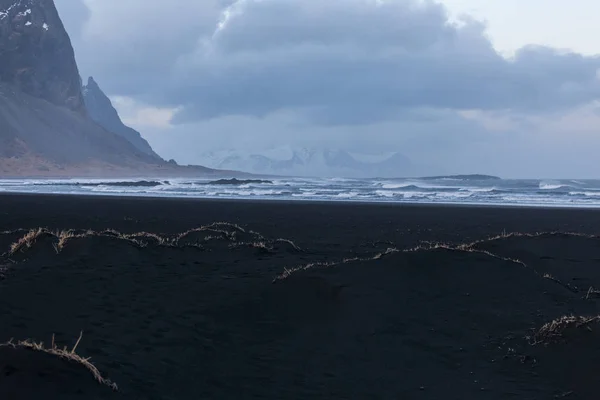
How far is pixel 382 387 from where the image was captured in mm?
8414

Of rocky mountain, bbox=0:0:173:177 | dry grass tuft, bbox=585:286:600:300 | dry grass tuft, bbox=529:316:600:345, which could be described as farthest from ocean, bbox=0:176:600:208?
rocky mountain, bbox=0:0:173:177

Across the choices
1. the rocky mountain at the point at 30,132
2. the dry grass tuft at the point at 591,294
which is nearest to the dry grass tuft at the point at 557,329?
the dry grass tuft at the point at 591,294

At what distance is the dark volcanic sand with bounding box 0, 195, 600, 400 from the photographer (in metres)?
8.29

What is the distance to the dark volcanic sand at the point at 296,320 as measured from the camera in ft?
27.2

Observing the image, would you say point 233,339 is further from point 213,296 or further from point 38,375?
point 38,375

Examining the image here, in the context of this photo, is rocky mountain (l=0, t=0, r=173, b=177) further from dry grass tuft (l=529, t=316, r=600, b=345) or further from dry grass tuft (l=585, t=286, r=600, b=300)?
dry grass tuft (l=529, t=316, r=600, b=345)

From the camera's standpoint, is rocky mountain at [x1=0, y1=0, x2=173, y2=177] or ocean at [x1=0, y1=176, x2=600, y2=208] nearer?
ocean at [x1=0, y1=176, x2=600, y2=208]

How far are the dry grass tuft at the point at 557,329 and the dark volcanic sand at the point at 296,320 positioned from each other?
4 cm

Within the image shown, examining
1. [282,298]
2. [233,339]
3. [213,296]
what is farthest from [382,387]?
[213,296]

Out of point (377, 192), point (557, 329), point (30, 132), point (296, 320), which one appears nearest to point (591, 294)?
point (557, 329)

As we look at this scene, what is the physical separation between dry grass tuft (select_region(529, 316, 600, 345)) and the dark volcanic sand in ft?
0.12

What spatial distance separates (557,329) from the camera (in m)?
10.0

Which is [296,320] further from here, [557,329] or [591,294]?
[591,294]

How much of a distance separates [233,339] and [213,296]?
2.45m
